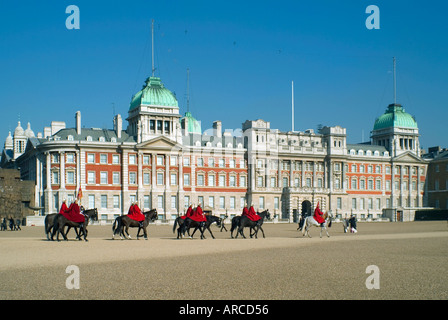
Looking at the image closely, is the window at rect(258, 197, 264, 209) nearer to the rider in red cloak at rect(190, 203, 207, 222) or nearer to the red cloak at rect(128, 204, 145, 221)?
the rider in red cloak at rect(190, 203, 207, 222)

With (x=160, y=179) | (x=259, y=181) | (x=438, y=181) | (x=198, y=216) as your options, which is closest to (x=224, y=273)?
(x=198, y=216)

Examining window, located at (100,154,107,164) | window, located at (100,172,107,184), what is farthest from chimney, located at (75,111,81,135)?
window, located at (100,172,107,184)

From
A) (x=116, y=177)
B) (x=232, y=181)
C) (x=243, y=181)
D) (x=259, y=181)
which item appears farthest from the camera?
(x=259, y=181)

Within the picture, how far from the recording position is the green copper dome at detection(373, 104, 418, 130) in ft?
338

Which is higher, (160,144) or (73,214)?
(160,144)

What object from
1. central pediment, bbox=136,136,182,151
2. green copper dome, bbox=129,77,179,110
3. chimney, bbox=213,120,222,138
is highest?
green copper dome, bbox=129,77,179,110

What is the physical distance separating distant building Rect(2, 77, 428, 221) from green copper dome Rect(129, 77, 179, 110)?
15 centimetres

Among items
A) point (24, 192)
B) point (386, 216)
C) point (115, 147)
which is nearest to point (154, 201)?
point (115, 147)

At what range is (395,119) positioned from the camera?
103 meters

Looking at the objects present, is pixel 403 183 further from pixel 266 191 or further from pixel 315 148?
pixel 266 191

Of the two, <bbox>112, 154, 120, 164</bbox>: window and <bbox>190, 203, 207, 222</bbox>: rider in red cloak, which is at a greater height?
<bbox>112, 154, 120, 164</bbox>: window

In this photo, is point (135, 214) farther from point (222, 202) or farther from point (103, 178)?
point (222, 202)

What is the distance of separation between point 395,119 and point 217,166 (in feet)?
120

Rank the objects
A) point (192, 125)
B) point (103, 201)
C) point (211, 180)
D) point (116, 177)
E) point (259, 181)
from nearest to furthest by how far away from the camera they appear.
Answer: point (103, 201) < point (116, 177) < point (211, 180) < point (259, 181) < point (192, 125)
